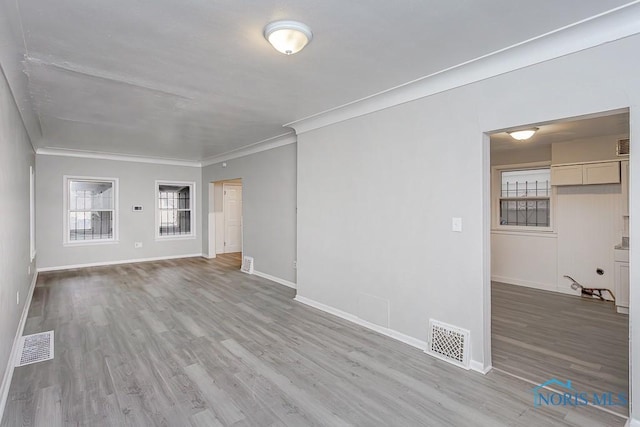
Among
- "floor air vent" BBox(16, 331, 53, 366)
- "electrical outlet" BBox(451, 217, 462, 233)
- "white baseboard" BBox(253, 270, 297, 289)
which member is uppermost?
"electrical outlet" BBox(451, 217, 462, 233)

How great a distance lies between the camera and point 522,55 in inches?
95.0

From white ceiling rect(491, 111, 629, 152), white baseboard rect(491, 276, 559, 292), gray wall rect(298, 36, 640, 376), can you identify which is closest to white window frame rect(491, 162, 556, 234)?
white ceiling rect(491, 111, 629, 152)

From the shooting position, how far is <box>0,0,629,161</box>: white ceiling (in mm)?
1915

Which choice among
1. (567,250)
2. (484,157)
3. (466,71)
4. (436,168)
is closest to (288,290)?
(436,168)

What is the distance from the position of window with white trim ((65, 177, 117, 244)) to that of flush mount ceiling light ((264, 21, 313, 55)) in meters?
6.86

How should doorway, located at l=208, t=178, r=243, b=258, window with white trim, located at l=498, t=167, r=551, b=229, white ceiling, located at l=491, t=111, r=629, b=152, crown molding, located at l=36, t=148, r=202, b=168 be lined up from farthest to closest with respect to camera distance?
1. doorway, located at l=208, t=178, r=243, b=258
2. crown molding, located at l=36, t=148, r=202, b=168
3. window with white trim, located at l=498, t=167, r=551, b=229
4. white ceiling, located at l=491, t=111, r=629, b=152

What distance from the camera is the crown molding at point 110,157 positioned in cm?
662

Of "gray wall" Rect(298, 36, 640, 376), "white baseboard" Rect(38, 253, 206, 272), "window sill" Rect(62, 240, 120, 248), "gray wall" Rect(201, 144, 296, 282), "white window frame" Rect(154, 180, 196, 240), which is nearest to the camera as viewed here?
"gray wall" Rect(298, 36, 640, 376)

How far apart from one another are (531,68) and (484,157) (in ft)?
2.35

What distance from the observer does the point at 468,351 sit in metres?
2.76

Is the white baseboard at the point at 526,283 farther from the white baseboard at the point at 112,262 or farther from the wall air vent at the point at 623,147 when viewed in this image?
the white baseboard at the point at 112,262

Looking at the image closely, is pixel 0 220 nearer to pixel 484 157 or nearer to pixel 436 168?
pixel 436 168

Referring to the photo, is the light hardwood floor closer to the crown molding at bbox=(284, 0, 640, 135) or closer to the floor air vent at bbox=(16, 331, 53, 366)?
the floor air vent at bbox=(16, 331, 53, 366)

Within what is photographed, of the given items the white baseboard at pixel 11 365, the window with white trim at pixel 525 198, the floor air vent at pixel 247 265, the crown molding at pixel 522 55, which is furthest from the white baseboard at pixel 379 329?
the window with white trim at pixel 525 198
